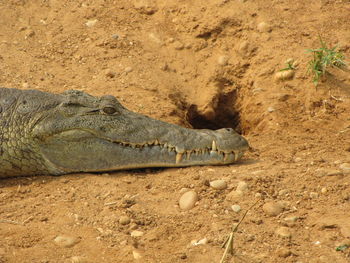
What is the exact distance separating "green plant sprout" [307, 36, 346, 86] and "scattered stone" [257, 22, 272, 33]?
2.78 ft

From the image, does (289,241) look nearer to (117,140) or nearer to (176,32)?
(117,140)

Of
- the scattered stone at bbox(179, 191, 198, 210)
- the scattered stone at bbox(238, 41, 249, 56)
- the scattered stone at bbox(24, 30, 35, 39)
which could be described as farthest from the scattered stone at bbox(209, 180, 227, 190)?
the scattered stone at bbox(24, 30, 35, 39)

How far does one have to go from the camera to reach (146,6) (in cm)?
780

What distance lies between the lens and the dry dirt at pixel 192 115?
3801 millimetres

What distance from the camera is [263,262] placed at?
3.51 m

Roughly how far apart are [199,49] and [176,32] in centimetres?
47

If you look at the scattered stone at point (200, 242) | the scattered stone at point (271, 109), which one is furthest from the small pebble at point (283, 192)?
the scattered stone at point (271, 109)

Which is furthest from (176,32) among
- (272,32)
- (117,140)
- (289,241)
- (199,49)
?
(289,241)

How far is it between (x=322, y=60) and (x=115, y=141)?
2.68 metres

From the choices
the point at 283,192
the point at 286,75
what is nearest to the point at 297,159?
the point at 283,192

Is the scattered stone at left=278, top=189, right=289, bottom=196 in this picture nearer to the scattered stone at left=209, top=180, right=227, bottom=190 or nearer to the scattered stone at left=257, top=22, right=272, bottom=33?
the scattered stone at left=209, top=180, right=227, bottom=190

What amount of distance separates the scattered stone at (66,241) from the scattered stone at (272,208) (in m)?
1.40

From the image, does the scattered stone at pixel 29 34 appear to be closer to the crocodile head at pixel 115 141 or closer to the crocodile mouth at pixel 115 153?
the crocodile head at pixel 115 141

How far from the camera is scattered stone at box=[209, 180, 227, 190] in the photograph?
445cm
